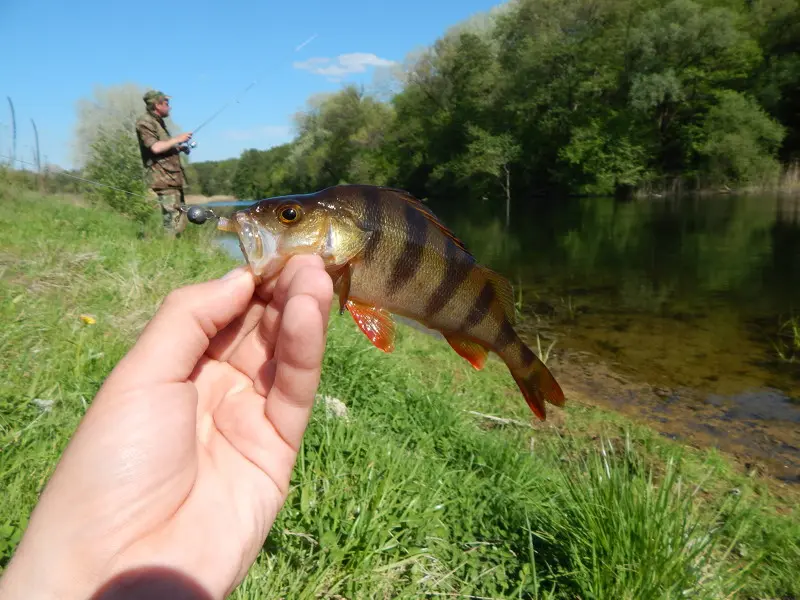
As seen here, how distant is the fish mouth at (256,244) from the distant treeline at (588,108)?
Result: 1524 inches

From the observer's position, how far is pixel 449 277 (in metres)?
2.51

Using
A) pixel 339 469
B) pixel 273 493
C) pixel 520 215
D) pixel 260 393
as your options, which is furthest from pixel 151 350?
pixel 520 215

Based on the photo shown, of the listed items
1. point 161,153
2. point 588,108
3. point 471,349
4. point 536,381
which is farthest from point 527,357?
point 588,108

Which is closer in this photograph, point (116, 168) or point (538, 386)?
point (538, 386)

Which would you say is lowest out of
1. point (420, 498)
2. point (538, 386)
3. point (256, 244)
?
point (420, 498)

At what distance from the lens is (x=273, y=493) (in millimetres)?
2002

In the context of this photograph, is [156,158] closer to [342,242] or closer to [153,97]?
[153,97]

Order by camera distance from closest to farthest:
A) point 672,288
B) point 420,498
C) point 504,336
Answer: point 504,336 < point 420,498 < point 672,288

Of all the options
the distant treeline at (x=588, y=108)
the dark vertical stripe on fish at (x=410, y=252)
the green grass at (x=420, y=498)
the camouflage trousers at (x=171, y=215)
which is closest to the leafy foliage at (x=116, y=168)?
the camouflage trousers at (x=171, y=215)

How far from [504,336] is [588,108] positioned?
5035 centimetres

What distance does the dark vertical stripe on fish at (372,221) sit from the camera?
7.88ft

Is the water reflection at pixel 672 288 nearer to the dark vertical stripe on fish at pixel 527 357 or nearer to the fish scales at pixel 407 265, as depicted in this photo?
the dark vertical stripe on fish at pixel 527 357

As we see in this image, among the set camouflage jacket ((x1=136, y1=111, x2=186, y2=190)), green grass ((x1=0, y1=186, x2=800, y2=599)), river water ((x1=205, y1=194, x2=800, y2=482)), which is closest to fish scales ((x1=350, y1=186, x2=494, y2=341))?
green grass ((x1=0, y1=186, x2=800, y2=599))

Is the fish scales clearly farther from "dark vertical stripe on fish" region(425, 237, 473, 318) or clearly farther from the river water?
the river water
